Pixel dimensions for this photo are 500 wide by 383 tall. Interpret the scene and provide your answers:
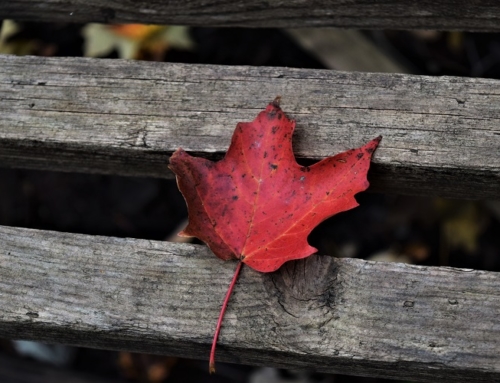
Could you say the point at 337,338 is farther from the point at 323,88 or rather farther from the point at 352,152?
the point at 323,88

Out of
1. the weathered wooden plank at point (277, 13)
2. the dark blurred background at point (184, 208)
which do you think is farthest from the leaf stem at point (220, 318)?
the dark blurred background at point (184, 208)

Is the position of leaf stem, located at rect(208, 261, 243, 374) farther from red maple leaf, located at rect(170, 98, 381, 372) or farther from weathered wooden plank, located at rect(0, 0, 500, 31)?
weathered wooden plank, located at rect(0, 0, 500, 31)

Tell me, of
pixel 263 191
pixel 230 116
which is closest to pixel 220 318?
pixel 263 191

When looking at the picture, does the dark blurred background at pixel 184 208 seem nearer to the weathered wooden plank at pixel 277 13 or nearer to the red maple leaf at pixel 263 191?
the weathered wooden plank at pixel 277 13

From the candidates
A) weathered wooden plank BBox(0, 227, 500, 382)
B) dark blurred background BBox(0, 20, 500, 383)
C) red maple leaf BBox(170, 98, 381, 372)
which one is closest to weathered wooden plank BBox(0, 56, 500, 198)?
red maple leaf BBox(170, 98, 381, 372)

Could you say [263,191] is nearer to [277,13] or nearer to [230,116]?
[230,116]

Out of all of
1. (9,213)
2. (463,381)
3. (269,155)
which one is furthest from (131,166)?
(9,213)
